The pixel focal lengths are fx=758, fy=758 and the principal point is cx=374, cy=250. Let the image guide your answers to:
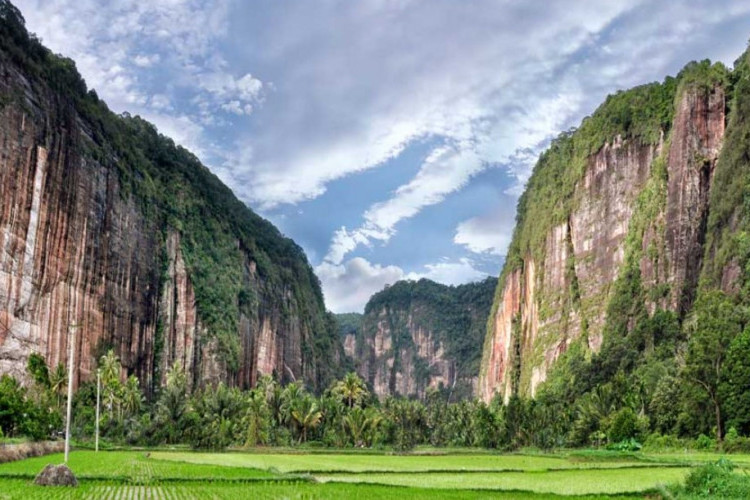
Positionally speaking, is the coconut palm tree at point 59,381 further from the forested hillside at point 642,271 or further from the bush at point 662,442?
the bush at point 662,442

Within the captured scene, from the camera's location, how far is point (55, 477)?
88.0 feet

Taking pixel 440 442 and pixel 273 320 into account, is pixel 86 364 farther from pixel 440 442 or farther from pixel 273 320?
pixel 273 320

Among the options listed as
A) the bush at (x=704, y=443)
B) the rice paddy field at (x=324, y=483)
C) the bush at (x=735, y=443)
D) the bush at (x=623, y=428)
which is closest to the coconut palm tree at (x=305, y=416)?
the bush at (x=623, y=428)

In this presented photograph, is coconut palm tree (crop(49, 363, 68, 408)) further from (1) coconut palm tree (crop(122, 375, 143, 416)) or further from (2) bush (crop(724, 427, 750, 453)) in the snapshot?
(2) bush (crop(724, 427, 750, 453))

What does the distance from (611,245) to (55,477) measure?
343 feet

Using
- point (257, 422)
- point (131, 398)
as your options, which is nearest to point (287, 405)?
point (257, 422)

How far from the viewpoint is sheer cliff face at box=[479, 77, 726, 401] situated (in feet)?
321

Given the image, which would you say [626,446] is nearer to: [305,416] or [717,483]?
[305,416]

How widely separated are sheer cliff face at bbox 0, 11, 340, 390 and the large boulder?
48655mm

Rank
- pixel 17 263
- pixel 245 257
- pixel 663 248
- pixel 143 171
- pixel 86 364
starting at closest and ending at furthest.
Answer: pixel 17 263 → pixel 86 364 → pixel 663 248 → pixel 143 171 → pixel 245 257

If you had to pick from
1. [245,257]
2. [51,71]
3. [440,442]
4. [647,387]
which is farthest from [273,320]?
[647,387]

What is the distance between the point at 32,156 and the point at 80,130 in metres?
15.2

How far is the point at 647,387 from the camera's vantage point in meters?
81.7

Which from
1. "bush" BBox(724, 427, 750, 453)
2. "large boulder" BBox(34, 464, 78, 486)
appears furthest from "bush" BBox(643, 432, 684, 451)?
"large boulder" BBox(34, 464, 78, 486)
